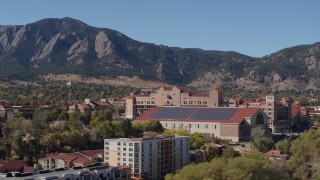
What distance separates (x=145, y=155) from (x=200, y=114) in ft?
140

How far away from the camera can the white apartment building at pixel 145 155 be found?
5919 cm

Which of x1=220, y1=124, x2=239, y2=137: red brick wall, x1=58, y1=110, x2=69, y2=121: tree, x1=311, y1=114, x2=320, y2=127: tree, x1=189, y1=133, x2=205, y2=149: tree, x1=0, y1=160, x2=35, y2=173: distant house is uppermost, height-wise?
x1=58, y1=110, x2=69, y2=121: tree

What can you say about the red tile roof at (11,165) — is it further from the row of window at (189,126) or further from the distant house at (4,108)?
the distant house at (4,108)

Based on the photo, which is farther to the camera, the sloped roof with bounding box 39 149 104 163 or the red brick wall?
the red brick wall

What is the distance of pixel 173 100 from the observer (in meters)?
124

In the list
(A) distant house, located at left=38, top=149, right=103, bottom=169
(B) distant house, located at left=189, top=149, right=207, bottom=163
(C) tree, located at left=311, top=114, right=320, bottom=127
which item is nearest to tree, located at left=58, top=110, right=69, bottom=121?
(A) distant house, located at left=38, top=149, right=103, bottom=169

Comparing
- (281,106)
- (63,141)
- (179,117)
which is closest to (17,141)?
(63,141)

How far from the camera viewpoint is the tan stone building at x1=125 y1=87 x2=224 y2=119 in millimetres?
118312

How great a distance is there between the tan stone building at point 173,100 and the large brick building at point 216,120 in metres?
14.1

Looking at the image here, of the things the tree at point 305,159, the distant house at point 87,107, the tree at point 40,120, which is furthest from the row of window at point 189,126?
the tree at point 305,159

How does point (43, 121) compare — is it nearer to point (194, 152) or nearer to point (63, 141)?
point (63, 141)

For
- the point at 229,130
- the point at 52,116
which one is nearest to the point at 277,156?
the point at 229,130

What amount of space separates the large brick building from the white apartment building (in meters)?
29.3

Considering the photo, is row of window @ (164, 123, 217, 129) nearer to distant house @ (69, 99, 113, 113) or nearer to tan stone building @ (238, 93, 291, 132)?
tan stone building @ (238, 93, 291, 132)
